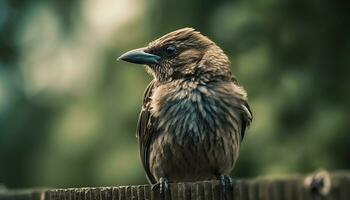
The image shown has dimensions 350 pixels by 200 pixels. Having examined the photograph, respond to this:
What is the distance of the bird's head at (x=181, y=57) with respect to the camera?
594 cm

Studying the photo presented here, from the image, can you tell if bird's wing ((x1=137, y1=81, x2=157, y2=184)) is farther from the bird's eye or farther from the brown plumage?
the bird's eye

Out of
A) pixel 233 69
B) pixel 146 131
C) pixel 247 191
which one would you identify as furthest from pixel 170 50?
pixel 247 191

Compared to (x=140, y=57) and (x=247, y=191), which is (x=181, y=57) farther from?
(x=247, y=191)

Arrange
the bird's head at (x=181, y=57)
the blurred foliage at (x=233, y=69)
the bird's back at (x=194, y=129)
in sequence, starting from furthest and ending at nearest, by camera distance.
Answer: the blurred foliage at (x=233, y=69) → the bird's head at (x=181, y=57) → the bird's back at (x=194, y=129)

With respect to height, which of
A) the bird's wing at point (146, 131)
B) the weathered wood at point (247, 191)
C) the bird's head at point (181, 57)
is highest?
the bird's head at point (181, 57)

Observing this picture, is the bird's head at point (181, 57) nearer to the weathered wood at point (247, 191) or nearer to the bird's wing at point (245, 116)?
the bird's wing at point (245, 116)

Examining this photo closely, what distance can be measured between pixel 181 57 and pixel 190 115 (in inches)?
24.4

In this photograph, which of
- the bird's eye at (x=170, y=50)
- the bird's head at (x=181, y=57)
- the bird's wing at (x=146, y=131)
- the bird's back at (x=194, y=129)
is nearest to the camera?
the bird's back at (x=194, y=129)

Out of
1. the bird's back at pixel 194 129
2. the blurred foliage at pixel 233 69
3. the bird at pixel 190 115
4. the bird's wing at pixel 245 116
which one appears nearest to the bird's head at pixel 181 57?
the bird at pixel 190 115

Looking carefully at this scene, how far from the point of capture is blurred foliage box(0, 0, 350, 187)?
6.91 metres

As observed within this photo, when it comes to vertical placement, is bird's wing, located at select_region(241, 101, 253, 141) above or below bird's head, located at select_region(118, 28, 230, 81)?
below

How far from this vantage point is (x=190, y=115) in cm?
554

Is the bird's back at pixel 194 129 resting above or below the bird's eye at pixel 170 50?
below

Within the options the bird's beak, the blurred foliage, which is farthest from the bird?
the blurred foliage
